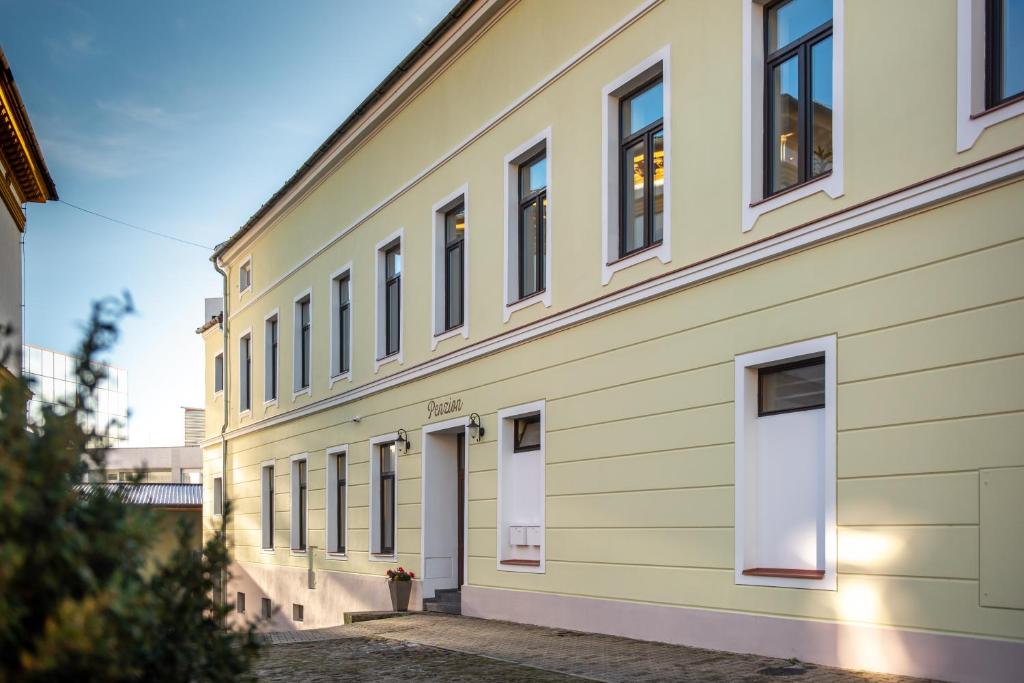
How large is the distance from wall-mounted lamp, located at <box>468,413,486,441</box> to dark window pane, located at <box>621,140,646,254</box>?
4.15 metres

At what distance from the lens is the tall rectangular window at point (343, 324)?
72.3ft

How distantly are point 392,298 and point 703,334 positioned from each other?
9.97m

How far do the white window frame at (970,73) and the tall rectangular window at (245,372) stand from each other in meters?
23.9

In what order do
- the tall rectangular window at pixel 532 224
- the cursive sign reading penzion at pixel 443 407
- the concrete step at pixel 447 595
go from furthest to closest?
the concrete step at pixel 447 595 → the cursive sign reading penzion at pixel 443 407 → the tall rectangular window at pixel 532 224

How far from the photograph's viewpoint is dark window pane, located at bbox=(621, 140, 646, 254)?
477 inches

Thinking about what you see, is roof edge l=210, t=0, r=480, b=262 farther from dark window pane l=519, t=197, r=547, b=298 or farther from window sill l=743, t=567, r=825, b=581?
window sill l=743, t=567, r=825, b=581

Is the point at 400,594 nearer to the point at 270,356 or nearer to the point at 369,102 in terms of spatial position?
the point at 369,102

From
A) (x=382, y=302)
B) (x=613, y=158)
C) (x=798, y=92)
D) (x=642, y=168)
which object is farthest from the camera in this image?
(x=382, y=302)

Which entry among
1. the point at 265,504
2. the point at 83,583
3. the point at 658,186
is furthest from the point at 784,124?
the point at 265,504

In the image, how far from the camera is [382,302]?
19.8m

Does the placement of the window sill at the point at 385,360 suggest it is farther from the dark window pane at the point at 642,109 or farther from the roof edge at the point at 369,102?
the dark window pane at the point at 642,109

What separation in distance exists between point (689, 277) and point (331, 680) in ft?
17.1

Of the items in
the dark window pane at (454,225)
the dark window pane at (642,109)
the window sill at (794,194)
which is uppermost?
the dark window pane at (642,109)

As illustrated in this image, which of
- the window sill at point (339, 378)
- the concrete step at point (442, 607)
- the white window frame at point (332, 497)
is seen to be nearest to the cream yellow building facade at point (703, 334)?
the concrete step at point (442, 607)
